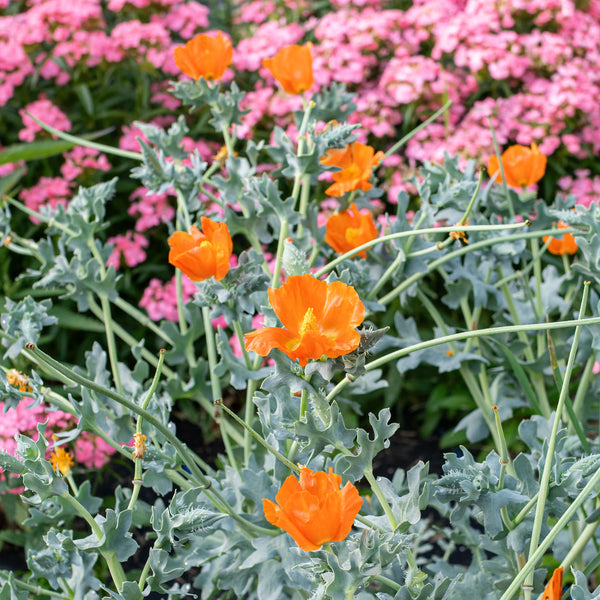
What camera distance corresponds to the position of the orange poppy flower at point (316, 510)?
0.61 meters

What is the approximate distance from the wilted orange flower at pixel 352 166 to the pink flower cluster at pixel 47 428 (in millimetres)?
573

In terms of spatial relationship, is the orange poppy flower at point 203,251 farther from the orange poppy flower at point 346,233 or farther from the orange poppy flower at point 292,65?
the orange poppy flower at point 292,65

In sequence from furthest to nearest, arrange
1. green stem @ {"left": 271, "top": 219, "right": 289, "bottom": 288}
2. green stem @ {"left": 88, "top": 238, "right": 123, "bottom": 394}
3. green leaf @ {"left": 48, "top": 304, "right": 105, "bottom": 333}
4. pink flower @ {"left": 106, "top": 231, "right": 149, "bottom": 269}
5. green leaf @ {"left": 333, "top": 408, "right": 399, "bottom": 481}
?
pink flower @ {"left": 106, "top": 231, "right": 149, "bottom": 269} → green leaf @ {"left": 48, "top": 304, "right": 105, "bottom": 333} → green stem @ {"left": 88, "top": 238, "right": 123, "bottom": 394} → green stem @ {"left": 271, "top": 219, "right": 289, "bottom": 288} → green leaf @ {"left": 333, "top": 408, "right": 399, "bottom": 481}

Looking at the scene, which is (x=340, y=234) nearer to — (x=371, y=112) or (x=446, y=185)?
(x=446, y=185)

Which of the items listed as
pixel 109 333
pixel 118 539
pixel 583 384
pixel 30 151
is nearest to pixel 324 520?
pixel 118 539

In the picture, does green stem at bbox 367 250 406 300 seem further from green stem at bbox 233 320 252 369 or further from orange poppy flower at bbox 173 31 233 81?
orange poppy flower at bbox 173 31 233 81

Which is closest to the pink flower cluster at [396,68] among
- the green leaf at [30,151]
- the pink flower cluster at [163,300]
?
the pink flower cluster at [163,300]

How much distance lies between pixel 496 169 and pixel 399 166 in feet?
3.60

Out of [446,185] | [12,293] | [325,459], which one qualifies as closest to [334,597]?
[325,459]

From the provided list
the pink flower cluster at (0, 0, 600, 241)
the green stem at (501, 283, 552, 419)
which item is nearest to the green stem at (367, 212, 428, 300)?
the green stem at (501, 283, 552, 419)

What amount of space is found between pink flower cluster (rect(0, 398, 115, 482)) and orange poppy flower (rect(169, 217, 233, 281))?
471 millimetres

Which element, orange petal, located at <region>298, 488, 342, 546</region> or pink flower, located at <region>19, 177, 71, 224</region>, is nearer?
orange petal, located at <region>298, 488, 342, 546</region>

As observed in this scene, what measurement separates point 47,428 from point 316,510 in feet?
3.10

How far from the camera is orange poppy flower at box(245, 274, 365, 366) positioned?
25.8 inches
